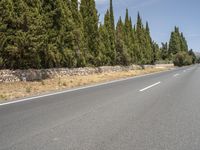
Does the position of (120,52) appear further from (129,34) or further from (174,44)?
(174,44)

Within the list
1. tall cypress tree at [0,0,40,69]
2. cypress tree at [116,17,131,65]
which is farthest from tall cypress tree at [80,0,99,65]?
tall cypress tree at [0,0,40,69]

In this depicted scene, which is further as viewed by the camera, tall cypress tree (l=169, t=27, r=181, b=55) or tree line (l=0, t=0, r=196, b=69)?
tall cypress tree (l=169, t=27, r=181, b=55)

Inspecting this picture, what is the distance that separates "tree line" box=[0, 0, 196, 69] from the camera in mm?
21578

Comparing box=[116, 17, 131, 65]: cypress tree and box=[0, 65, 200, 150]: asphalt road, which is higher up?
box=[116, 17, 131, 65]: cypress tree

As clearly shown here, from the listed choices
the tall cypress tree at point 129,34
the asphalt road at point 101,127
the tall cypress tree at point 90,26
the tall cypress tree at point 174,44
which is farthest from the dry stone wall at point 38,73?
the tall cypress tree at point 174,44

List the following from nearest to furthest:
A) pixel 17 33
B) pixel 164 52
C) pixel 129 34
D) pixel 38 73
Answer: pixel 17 33 < pixel 38 73 < pixel 129 34 < pixel 164 52

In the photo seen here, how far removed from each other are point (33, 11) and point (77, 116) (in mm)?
16508

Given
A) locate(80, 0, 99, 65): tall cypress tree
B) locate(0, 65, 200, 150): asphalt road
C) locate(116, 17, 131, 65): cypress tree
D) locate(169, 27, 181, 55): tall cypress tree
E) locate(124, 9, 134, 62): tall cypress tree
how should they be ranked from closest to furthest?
1. locate(0, 65, 200, 150): asphalt road
2. locate(80, 0, 99, 65): tall cypress tree
3. locate(116, 17, 131, 65): cypress tree
4. locate(124, 9, 134, 62): tall cypress tree
5. locate(169, 27, 181, 55): tall cypress tree

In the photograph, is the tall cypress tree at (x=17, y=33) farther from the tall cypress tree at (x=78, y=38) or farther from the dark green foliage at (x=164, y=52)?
the dark green foliage at (x=164, y=52)

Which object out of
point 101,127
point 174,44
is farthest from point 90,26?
point 174,44

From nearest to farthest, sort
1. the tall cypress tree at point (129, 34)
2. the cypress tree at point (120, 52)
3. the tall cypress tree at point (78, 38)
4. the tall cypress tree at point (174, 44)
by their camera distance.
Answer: the tall cypress tree at point (78, 38) → the cypress tree at point (120, 52) → the tall cypress tree at point (129, 34) → the tall cypress tree at point (174, 44)

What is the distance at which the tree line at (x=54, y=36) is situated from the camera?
21.6 metres

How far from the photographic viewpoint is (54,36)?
27.4 metres

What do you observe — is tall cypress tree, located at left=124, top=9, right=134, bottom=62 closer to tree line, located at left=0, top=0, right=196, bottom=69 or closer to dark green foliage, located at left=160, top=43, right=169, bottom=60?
tree line, located at left=0, top=0, right=196, bottom=69
